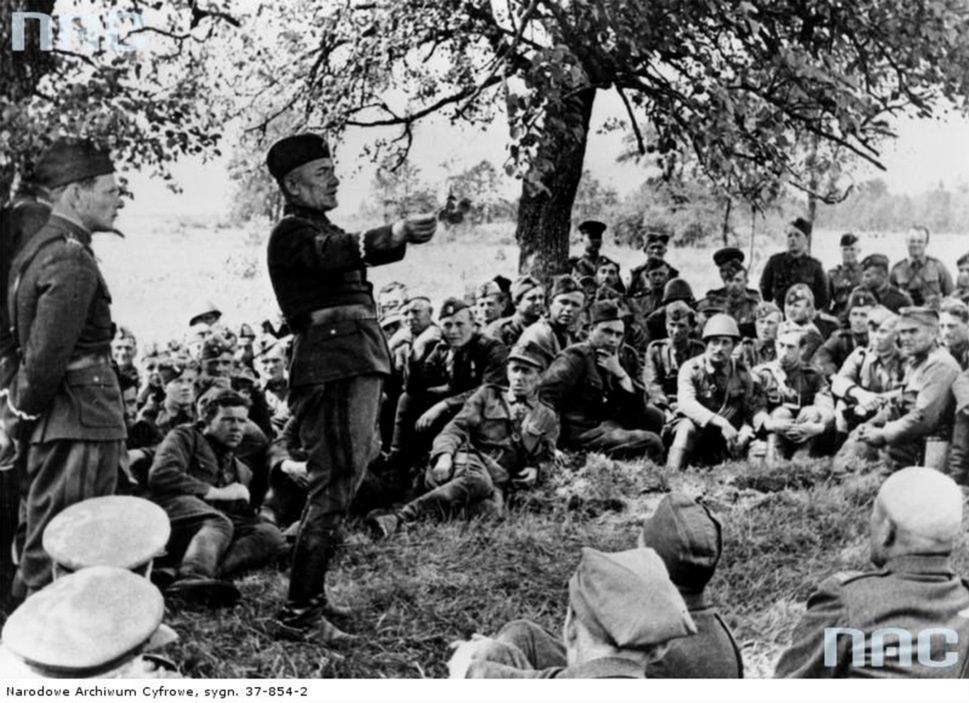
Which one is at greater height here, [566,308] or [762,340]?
[566,308]

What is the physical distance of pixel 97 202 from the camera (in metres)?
3.71

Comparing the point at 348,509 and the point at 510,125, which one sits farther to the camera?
the point at 510,125

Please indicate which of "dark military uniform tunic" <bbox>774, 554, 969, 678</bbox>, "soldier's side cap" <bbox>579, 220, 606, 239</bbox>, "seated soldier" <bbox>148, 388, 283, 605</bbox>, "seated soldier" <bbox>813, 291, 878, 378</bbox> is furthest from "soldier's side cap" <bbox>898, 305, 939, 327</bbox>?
"seated soldier" <bbox>148, 388, 283, 605</bbox>

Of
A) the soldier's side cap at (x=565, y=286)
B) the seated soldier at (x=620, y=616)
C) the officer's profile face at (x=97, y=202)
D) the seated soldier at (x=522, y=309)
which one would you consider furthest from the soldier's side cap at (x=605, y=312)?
the seated soldier at (x=620, y=616)

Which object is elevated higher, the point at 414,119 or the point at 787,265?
the point at 414,119

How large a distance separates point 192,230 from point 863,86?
2.42m

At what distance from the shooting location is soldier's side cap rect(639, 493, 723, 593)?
298 cm

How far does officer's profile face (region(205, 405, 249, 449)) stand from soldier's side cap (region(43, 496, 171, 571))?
1.85ft

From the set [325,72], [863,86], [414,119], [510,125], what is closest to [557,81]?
[510,125]

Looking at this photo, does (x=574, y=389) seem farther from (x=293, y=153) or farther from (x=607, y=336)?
(x=293, y=153)

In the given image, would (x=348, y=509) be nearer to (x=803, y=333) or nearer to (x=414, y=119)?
(x=414, y=119)

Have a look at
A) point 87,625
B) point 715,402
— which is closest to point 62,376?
point 87,625

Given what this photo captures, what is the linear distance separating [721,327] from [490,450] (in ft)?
3.60

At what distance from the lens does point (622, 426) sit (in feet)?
14.6
